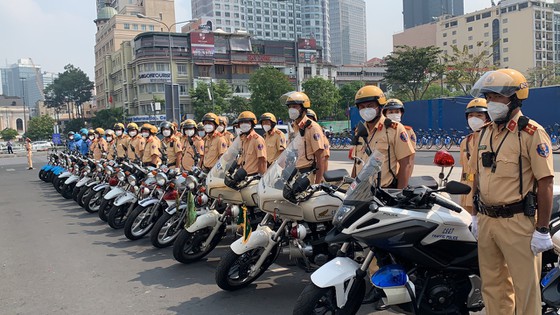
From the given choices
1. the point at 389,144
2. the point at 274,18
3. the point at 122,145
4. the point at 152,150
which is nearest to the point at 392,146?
the point at 389,144

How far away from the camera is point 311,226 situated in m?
4.71

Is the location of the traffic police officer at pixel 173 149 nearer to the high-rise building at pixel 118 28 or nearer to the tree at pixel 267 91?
the tree at pixel 267 91

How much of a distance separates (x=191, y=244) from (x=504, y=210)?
12.5ft

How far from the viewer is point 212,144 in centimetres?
842

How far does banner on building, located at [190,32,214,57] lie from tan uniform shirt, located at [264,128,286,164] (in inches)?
2481

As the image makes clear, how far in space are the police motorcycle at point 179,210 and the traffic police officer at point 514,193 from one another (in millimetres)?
3765

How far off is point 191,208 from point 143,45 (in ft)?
212

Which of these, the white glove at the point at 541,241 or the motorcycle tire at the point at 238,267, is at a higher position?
the white glove at the point at 541,241

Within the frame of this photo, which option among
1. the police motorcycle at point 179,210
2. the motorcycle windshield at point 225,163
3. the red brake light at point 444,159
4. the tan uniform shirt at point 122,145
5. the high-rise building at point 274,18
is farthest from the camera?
the high-rise building at point 274,18

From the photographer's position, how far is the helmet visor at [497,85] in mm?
3080

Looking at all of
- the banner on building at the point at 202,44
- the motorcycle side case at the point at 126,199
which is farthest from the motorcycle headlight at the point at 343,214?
the banner on building at the point at 202,44

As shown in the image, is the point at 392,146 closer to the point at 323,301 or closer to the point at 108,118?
the point at 323,301

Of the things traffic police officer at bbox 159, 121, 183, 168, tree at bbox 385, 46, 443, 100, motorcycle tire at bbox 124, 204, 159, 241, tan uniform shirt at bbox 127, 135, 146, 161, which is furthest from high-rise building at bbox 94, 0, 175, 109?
motorcycle tire at bbox 124, 204, 159, 241

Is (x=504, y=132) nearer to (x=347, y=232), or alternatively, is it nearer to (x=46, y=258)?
(x=347, y=232)
